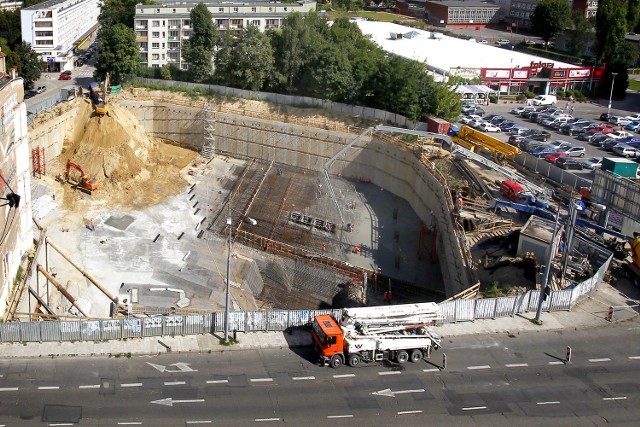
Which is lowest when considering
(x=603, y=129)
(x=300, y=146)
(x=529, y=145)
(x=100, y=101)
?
(x=300, y=146)

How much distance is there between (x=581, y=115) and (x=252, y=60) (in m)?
37.5

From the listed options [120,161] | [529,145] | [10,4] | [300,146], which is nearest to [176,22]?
[300,146]

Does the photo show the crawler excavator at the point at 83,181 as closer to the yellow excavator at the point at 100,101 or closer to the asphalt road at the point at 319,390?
the yellow excavator at the point at 100,101

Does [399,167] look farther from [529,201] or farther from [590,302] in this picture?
[590,302]

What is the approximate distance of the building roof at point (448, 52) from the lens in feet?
292

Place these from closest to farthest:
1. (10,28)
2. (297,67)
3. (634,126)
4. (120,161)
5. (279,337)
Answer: (279,337) → (120,161) → (297,67) → (634,126) → (10,28)

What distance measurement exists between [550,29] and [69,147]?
3249 inches

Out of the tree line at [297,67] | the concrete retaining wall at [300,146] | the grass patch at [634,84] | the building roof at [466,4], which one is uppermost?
the building roof at [466,4]

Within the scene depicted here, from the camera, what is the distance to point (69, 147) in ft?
193

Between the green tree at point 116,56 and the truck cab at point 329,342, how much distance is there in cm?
4858

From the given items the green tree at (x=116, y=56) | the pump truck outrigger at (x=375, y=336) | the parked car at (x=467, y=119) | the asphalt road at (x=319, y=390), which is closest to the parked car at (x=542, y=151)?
the parked car at (x=467, y=119)

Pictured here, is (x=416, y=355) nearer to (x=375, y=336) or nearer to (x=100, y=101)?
(x=375, y=336)

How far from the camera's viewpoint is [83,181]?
2138 inches

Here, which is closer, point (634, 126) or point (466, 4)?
point (634, 126)
